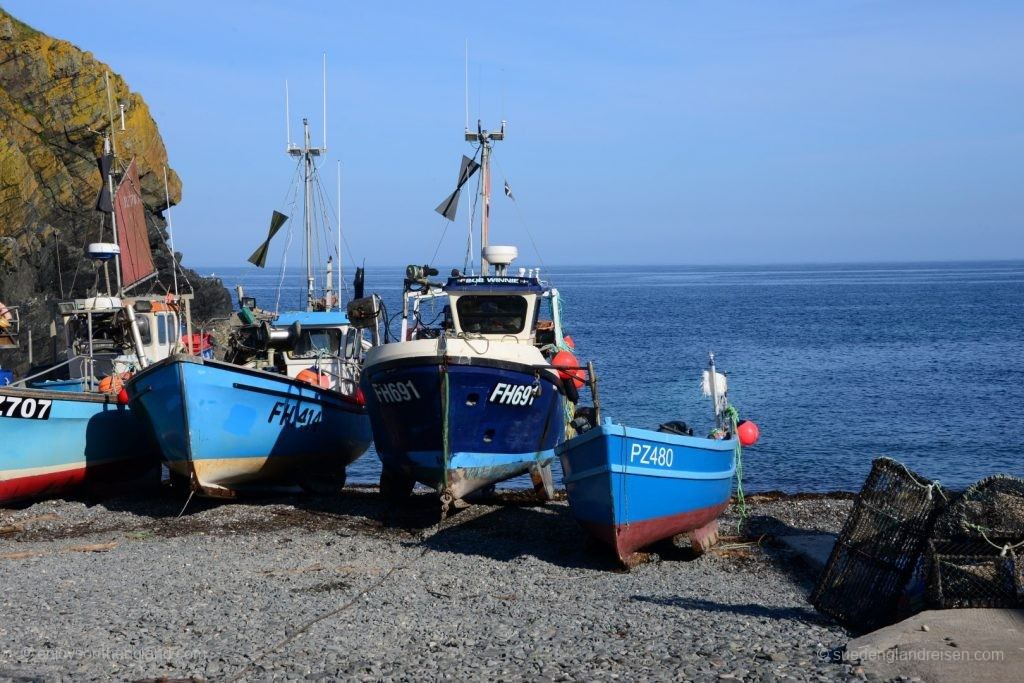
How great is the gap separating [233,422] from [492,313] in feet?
13.0

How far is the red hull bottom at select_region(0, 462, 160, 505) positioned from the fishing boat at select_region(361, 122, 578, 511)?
13.8ft

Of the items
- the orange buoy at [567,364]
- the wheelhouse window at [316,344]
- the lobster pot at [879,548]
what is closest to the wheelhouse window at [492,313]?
the orange buoy at [567,364]

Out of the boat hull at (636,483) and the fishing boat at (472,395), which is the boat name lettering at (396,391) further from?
the boat hull at (636,483)

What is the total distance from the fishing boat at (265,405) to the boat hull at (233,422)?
0.01m

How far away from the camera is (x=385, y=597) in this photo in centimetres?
1059

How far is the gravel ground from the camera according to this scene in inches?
323

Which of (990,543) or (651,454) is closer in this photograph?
(990,543)

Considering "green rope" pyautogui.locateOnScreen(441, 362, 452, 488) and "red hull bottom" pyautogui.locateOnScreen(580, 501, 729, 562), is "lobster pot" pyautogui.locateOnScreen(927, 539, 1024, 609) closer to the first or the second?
"red hull bottom" pyautogui.locateOnScreen(580, 501, 729, 562)

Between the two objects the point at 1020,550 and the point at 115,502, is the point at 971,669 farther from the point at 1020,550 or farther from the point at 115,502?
the point at 115,502

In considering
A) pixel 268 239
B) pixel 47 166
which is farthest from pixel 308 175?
pixel 47 166

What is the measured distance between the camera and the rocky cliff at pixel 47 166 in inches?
1527

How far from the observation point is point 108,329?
17.4 metres

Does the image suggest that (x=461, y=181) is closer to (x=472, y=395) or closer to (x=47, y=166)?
(x=472, y=395)

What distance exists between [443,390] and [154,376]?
12.9 ft
